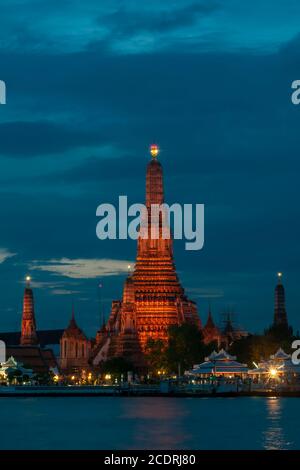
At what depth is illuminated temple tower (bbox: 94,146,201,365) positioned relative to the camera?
17462 cm

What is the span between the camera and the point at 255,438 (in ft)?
309

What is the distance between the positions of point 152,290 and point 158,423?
235 feet

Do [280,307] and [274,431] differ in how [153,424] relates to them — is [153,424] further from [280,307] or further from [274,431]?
[280,307]

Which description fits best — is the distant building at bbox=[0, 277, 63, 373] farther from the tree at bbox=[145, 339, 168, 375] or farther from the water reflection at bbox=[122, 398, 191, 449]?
the water reflection at bbox=[122, 398, 191, 449]

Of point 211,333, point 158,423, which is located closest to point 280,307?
point 211,333

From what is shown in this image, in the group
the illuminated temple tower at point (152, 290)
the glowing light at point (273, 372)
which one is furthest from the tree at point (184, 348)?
the glowing light at point (273, 372)

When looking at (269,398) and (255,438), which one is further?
(269,398)

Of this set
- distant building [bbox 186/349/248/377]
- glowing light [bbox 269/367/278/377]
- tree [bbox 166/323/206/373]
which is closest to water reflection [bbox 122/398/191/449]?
distant building [bbox 186/349/248/377]

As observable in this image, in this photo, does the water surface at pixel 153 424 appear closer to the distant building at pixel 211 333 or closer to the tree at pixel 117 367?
the tree at pixel 117 367

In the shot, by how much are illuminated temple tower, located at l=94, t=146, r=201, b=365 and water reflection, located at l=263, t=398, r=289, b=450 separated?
47.7 metres

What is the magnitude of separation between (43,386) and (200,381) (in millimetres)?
20532
